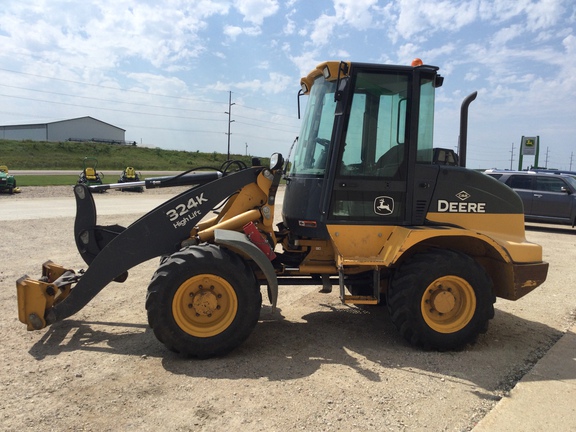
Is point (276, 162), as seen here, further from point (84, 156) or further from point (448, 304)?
point (84, 156)

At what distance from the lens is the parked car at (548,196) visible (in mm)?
14586

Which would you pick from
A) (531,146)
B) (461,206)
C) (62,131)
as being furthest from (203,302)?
(62,131)

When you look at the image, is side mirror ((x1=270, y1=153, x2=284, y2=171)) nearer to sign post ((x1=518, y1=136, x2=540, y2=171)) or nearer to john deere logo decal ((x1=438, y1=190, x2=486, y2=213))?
john deere logo decal ((x1=438, y1=190, x2=486, y2=213))

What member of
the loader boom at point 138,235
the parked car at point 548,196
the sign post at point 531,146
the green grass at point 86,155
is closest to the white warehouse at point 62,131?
the green grass at point 86,155

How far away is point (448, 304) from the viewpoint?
184 inches

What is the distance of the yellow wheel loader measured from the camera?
439 centimetres

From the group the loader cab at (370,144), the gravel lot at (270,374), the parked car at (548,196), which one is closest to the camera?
the gravel lot at (270,374)

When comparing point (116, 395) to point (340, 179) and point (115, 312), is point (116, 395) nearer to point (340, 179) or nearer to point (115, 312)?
point (115, 312)

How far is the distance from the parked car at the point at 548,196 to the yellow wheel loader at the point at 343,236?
36.1 ft

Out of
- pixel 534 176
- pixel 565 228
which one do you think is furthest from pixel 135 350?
pixel 565 228

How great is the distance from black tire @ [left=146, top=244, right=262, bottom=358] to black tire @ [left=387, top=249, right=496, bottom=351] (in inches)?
54.8

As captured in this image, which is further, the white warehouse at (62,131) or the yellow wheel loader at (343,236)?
the white warehouse at (62,131)

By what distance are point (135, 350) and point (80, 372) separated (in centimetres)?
59

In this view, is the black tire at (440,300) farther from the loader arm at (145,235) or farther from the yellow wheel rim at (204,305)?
the loader arm at (145,235)
